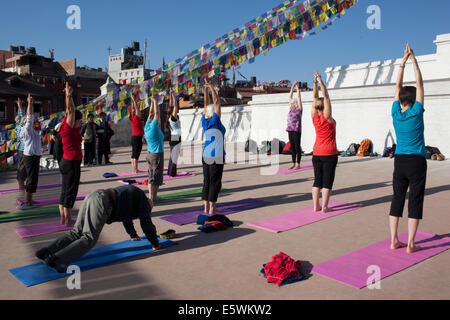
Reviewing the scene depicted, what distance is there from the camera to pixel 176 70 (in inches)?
385

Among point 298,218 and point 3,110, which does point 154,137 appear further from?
point 3,110

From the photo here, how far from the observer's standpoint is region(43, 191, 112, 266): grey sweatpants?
14.0 feet

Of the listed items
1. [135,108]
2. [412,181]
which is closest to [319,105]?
[412,181]

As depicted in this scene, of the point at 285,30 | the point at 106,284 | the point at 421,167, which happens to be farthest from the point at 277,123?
the point at 106,284

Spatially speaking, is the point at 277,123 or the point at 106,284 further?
the point at 277,123

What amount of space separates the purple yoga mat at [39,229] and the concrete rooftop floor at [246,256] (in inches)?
4.7

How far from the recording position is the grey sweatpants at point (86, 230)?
4259mm

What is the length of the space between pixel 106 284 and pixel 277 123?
14.7 m

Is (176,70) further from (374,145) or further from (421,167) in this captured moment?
(374,145)

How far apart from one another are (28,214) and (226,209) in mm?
3642

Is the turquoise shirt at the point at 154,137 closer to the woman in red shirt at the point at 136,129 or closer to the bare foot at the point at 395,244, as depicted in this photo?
the woman in red shirt at the point at 136,129
